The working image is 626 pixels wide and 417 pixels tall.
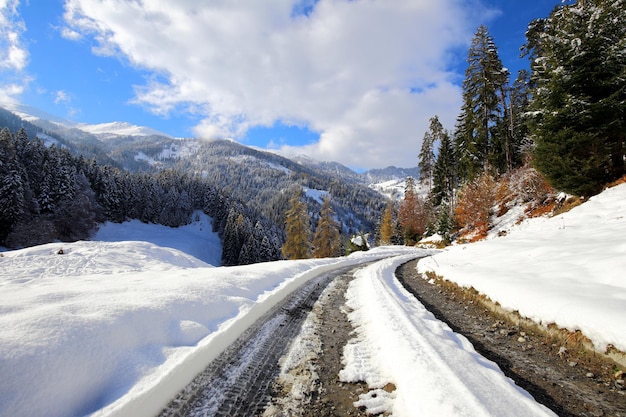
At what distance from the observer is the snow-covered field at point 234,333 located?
2.59 meters

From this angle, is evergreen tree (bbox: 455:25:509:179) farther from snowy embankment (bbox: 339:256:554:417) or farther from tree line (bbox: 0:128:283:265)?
tree line (bbox: 0:128:283:265)

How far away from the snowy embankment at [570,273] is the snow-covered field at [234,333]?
28mm

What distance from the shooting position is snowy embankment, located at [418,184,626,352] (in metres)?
4.37

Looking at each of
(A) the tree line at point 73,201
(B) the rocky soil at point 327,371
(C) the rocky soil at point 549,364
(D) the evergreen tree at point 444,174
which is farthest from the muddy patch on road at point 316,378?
(A) the tree line at point 73,201

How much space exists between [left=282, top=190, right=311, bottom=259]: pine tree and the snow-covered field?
27.3 metres

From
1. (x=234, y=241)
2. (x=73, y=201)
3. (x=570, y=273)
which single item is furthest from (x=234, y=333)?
(x=234, y=241)

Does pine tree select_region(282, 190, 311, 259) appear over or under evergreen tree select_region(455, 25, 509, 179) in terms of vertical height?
under

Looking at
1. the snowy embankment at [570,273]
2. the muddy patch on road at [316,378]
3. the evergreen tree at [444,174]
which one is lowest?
the muddy patch on road at [316,378]

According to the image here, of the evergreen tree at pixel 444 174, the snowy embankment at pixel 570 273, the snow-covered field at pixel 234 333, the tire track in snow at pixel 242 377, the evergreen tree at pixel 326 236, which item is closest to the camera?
the snow-covered field at pixel 234 333

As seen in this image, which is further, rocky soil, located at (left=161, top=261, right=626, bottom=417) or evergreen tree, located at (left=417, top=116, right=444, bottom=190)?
evergreen tree, located at (left=417, top=116, right=444, bottom=190)

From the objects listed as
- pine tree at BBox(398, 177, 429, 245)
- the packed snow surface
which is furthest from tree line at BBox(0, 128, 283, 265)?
pine tree at BBox(398, 177, 429, 245)

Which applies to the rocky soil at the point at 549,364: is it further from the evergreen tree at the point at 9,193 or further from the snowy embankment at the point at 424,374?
the evergreen tree at the point at 9,193

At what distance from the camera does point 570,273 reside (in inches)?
245

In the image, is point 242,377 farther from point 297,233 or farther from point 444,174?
point 444,174
